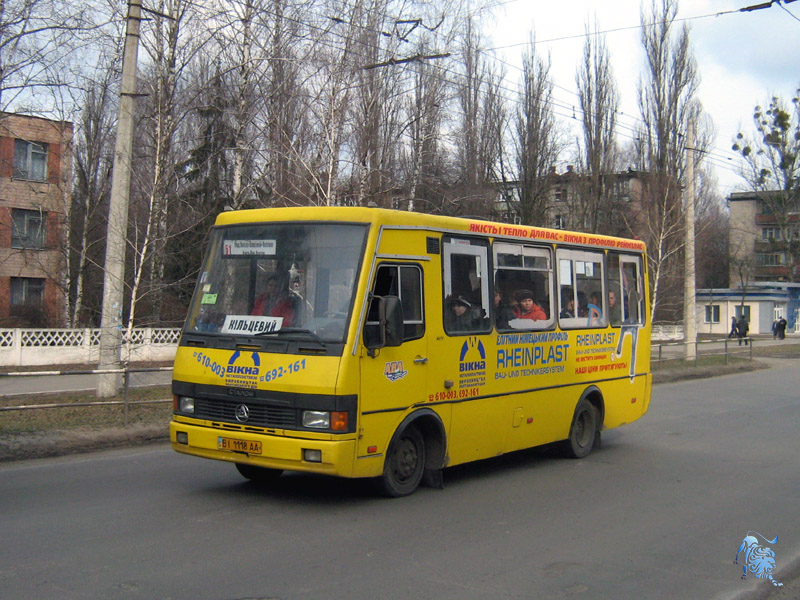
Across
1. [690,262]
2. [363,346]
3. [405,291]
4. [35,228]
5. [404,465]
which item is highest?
[35,228]

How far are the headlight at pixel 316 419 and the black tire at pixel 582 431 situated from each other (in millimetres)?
4661

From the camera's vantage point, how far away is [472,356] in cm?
895

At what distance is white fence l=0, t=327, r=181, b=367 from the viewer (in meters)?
24.8

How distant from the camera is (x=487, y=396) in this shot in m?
9.19

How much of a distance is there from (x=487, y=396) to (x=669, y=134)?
103 feet

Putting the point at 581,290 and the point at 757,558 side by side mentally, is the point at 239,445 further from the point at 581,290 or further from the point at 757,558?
the point at 581,290

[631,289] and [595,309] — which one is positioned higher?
[631,289]

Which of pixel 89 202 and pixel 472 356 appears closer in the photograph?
pixel 472 356

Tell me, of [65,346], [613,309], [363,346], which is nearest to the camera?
[363,346]

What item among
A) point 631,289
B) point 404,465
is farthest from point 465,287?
point 631,289

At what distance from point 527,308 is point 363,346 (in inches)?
123

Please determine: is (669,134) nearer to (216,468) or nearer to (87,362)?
(87,362)

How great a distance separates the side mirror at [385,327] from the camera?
296 inches

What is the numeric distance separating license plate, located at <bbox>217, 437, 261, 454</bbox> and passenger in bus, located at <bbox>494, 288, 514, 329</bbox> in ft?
10.6
